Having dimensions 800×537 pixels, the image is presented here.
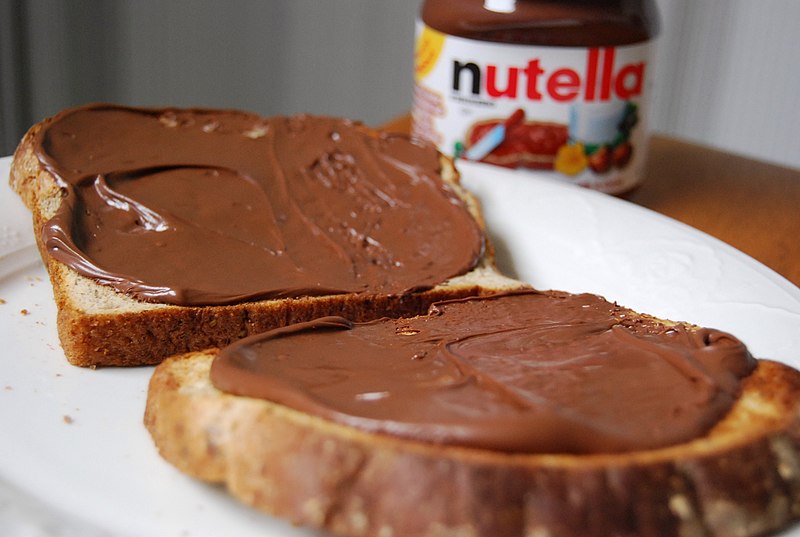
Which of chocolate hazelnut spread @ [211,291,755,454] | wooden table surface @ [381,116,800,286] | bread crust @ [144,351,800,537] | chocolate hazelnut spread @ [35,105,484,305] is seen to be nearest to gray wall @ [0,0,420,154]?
wooden table surface @ [381,116,800,286]

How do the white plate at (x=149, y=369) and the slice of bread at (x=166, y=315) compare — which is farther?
the slice of bread at (x=166, y=315)

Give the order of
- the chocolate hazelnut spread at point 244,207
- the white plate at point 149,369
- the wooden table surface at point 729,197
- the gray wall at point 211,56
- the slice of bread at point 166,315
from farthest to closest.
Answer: the gray wall at point 211,56
the wooden table surface at point 729,197
the chocolate hazelnut spread at point 244,207
the slice of bread at point 166,315
the white plate at point 149,369

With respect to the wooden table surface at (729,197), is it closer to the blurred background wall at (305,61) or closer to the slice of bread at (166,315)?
the blurred background wall at (305,61)

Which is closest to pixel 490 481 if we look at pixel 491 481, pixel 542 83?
pixel 491 481

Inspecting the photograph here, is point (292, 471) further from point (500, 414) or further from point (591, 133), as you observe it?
point (591, 133)

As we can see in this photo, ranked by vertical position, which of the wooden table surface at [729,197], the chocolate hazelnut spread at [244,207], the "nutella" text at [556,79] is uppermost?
the "nutella" text at [556,79]

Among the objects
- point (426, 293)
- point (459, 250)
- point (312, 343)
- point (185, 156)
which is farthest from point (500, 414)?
point (185, 156)

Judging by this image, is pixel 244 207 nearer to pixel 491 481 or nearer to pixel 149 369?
pixel 149 369

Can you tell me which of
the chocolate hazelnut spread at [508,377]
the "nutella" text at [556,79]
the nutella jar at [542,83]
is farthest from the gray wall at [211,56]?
the chocolate hazelnut spread at [508,377]
